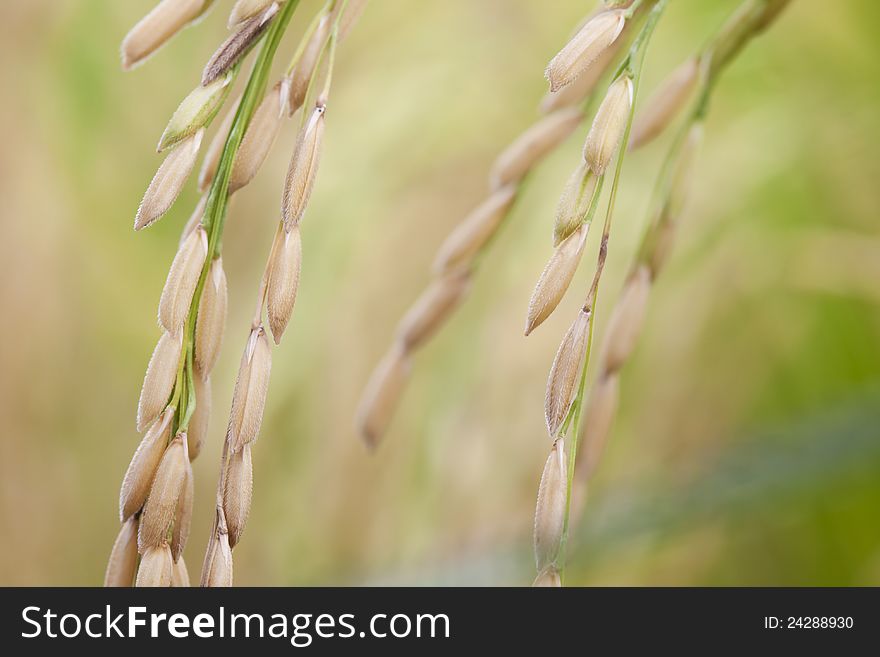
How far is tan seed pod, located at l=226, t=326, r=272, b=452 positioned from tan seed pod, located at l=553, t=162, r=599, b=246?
0.08 meters

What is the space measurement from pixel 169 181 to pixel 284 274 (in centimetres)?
4

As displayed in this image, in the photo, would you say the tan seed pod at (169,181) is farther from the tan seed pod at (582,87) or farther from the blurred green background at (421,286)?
the blurred green background at (421,286)

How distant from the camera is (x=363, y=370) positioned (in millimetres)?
738

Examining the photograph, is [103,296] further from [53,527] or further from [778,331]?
[778,331]

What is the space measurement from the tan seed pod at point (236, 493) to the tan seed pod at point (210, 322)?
4cm

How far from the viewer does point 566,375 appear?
0.79 ft

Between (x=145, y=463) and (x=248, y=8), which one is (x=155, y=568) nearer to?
(x=145, y=463)

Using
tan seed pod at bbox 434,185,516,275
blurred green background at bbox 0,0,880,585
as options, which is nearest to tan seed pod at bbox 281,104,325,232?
tan seed pod at bbox 434,185,516,275

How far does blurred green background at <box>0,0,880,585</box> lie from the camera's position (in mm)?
662

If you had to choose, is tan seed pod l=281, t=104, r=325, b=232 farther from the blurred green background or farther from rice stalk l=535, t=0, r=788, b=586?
the blurred green background
